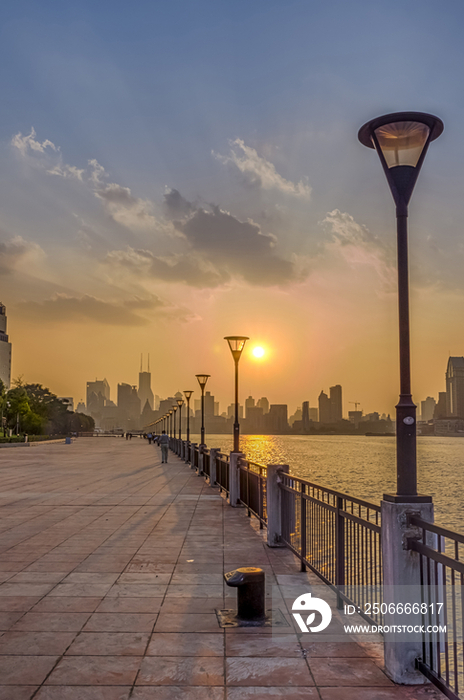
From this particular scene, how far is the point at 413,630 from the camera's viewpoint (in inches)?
167

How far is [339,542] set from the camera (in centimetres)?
571

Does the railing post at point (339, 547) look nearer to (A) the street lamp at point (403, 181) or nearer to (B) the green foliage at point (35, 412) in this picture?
(A) the street lamp at point (403, 181)

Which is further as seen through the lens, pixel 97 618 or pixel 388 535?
pixel 97 618

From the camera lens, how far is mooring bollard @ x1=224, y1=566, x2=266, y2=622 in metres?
5.50

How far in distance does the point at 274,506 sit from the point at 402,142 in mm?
5681

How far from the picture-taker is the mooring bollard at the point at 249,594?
18.1 ft

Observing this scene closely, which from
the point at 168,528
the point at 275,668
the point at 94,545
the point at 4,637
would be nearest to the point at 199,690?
the point at 275,668

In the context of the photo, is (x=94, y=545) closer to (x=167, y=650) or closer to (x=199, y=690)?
(x=167, y=650)

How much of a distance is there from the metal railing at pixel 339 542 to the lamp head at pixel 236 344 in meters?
9.15

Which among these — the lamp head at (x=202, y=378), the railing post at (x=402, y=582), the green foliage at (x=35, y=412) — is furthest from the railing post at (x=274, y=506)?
the green foliage at (x=35, y=412)

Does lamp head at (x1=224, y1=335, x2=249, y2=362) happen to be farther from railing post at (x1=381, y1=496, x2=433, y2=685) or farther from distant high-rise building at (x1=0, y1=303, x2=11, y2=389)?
distant high-rise building at (x1=0, y1=303, x2=11, y2=389)

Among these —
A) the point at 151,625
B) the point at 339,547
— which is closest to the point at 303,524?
the point at 339,547

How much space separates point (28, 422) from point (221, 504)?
88784 millimetres

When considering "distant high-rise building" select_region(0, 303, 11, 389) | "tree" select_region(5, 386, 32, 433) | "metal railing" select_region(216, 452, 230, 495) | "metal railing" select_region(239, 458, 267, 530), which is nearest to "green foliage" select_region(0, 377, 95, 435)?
"tree" select_region(5, 386, 32, 433)
